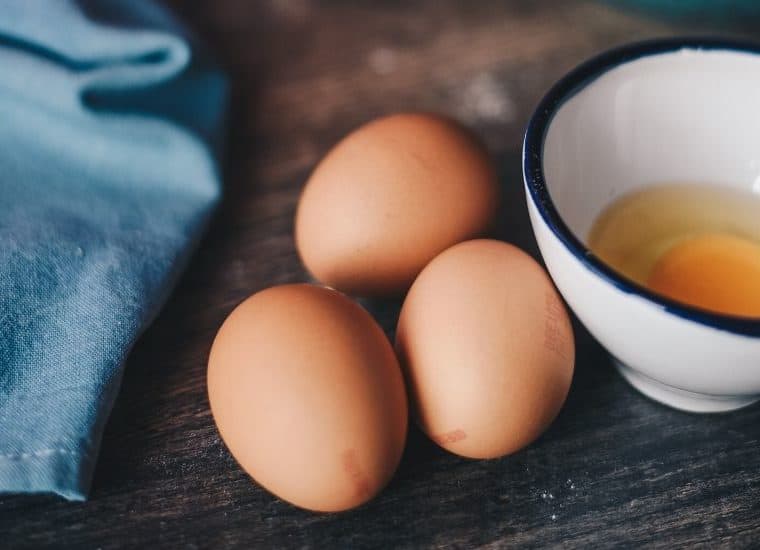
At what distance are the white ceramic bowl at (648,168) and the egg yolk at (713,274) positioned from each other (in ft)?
0.22

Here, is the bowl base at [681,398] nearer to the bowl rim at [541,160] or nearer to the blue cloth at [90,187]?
the bowl rim at [541,160]

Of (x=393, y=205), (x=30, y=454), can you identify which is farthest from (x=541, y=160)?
(x=30, y=454)

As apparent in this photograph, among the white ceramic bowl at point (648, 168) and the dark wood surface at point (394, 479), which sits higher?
the white ceramic bowl at point (648, 168)

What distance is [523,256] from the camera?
56 cm

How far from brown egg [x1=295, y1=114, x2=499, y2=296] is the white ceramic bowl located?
7cm

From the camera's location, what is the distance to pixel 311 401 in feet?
1.55

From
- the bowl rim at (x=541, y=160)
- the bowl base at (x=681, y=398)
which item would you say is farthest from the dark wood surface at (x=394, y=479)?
the bowl rim at (x=541, y=160)

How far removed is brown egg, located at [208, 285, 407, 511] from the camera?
0.47 meters

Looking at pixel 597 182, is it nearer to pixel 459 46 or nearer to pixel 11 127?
pixel 459 46

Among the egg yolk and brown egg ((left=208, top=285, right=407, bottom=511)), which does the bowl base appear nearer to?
the egg yolk

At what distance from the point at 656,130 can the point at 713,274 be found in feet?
0.47

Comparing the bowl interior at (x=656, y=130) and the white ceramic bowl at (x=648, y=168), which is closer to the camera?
the white ceramic bowl at (x=648, y=168)

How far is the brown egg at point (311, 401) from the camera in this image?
0.47 m

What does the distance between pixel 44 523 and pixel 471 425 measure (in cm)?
30
